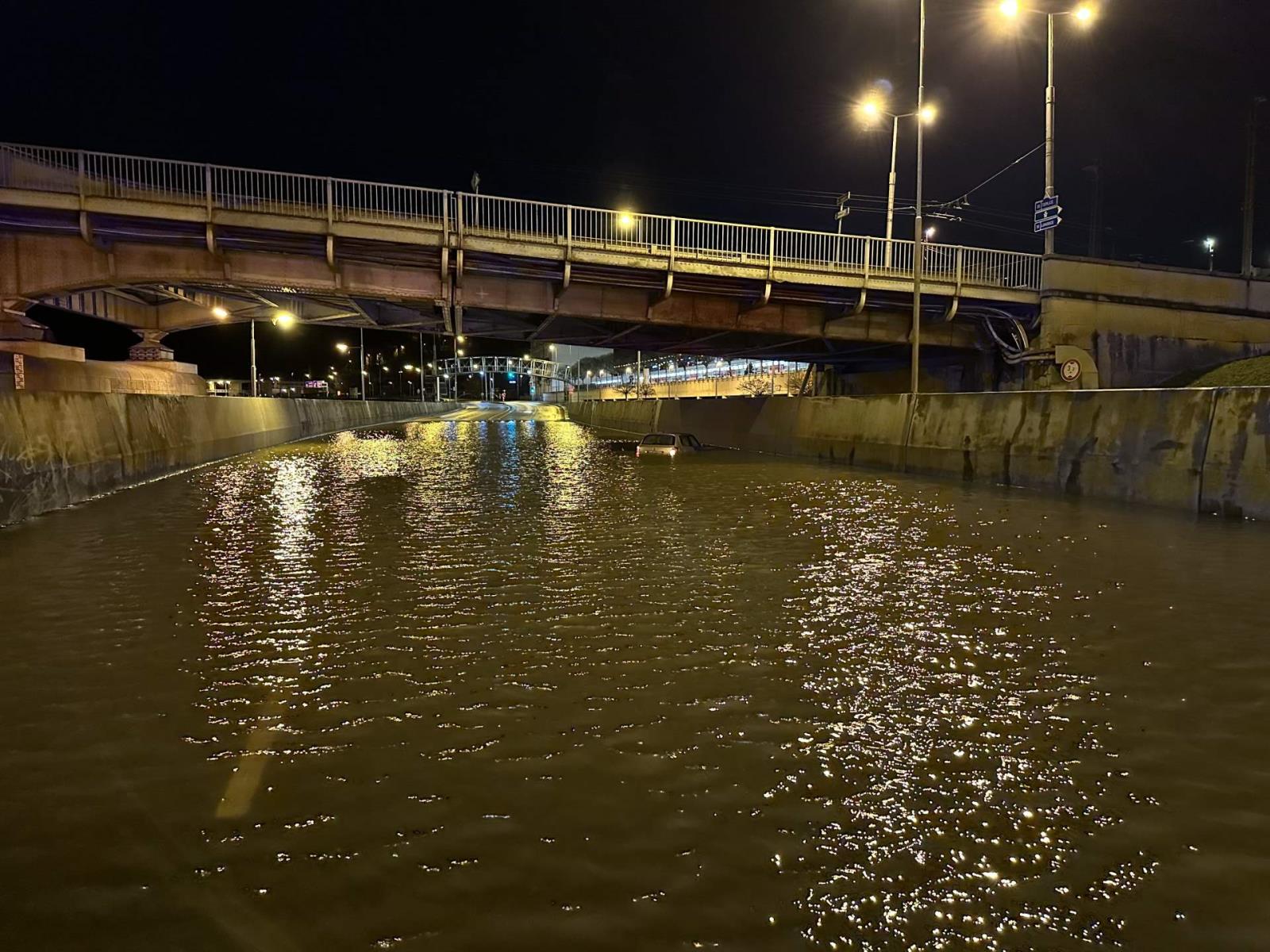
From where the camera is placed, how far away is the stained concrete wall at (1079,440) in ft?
35.6

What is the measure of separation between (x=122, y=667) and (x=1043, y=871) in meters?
5.22

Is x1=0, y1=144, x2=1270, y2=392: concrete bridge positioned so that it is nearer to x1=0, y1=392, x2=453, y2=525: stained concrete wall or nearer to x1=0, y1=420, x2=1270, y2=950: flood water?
x1=0, y1=392, x2=453, y2=525: stained concrete wall

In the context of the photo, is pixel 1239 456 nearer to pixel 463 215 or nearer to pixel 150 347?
pixel 463 215

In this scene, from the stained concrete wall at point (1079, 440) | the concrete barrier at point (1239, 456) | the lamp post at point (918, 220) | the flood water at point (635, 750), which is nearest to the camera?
the flood water at point (635, 750)

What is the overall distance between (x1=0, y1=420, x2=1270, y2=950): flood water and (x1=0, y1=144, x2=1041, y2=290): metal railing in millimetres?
17463

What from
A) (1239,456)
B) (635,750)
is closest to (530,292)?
(1239,456)

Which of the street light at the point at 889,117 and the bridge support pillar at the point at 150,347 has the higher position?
the street light at the point at 889,117

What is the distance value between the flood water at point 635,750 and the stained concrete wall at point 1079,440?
2.93m

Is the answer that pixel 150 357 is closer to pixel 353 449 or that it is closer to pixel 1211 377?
pixel 353 449

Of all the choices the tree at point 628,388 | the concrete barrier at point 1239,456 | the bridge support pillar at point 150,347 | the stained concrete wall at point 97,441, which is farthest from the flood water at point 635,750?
the tree at point 628,388

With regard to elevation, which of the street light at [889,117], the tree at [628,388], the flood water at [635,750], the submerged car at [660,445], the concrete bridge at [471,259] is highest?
the street light at [889,117]

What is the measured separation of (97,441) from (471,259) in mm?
13627

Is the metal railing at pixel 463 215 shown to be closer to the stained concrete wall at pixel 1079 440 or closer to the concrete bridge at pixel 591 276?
the concrete bridge at pixel 591 276

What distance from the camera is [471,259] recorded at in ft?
83.4
